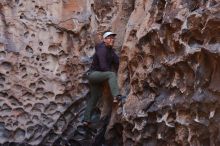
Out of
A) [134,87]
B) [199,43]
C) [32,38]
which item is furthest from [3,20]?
[199,43]

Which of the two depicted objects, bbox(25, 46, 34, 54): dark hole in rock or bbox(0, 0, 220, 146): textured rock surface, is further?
bbox(25, 46, 34, 54): dark hole in rock

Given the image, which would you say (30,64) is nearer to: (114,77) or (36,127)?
(36,127)

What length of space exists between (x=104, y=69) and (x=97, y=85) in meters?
0.26

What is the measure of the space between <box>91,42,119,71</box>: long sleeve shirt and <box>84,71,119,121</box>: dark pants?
0.06 metres

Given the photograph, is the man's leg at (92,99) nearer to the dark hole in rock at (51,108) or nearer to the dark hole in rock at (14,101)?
the dark hole in rock at (51,108)

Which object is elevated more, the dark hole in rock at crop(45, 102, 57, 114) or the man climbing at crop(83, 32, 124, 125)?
the man climbing at crop(83, 32, 124, 125)

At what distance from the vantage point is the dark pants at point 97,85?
3.92 m

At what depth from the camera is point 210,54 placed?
294cm

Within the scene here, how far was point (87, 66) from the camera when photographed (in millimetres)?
4445

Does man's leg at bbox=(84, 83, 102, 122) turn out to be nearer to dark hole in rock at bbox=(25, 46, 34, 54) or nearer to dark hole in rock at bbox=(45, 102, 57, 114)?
dark hole in rock at bbox=(45, 102, 57, 114)

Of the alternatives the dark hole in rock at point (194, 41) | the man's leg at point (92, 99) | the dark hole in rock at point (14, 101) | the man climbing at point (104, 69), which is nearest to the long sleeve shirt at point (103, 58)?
the man climbing at point (104, 69)

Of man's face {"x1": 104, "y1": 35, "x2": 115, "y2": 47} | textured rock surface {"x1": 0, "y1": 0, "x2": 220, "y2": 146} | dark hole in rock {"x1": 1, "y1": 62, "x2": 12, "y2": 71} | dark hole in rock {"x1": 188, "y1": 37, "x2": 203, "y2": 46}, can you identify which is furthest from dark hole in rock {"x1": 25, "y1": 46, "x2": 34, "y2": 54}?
dark hole in rock {"x1": 188, "y1": 37, "x2": 203, "y2": 46}

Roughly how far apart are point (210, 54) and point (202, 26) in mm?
202

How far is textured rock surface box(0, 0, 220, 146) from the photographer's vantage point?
128 inches
